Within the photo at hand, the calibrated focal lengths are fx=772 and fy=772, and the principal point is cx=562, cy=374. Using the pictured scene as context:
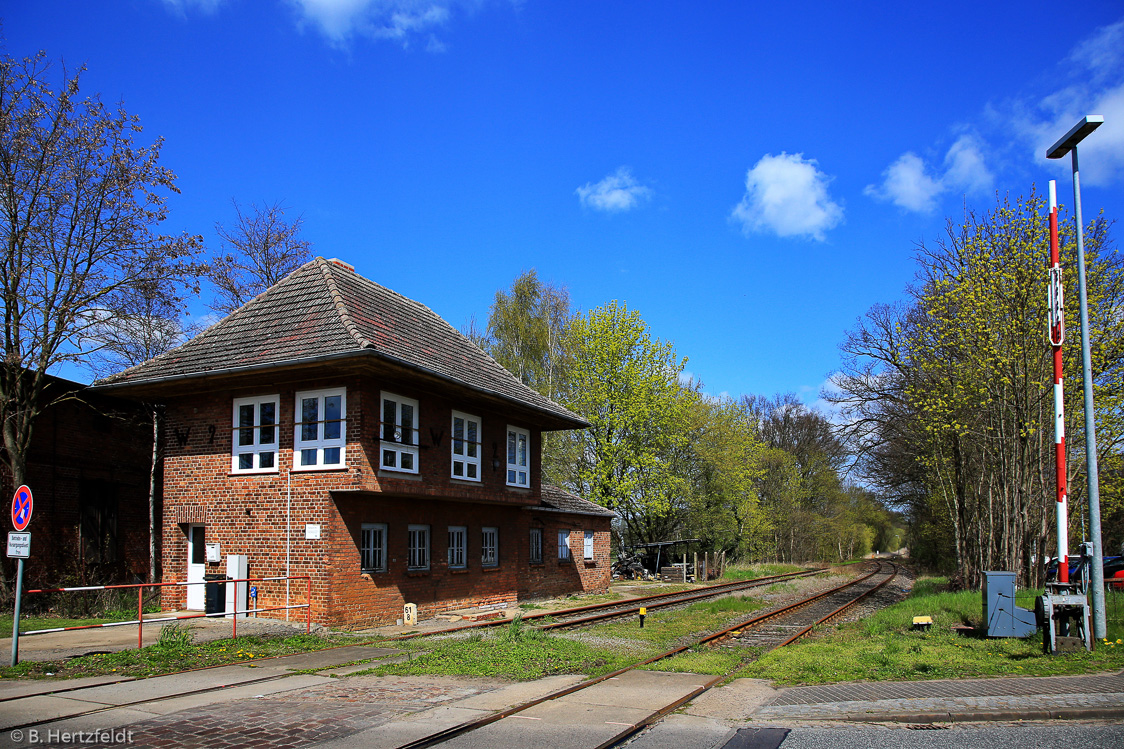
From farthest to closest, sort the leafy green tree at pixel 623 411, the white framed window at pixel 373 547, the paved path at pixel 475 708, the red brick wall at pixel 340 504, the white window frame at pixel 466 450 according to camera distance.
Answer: the leafy green tree at pixel 623 411 → the white window frame at pixel 466 450 → the white framed window at pixel 373 547 → the red brick wall at pixel 340 504 → the paved path at pixel 475 708

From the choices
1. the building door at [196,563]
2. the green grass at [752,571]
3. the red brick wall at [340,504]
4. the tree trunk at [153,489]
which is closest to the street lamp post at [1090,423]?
the red brick wall at [340,504]

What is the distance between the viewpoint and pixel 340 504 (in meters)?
15.8

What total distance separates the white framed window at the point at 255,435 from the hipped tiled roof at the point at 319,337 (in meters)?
1.10

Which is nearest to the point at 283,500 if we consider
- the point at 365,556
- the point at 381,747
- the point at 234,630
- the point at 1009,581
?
the point at 365,556

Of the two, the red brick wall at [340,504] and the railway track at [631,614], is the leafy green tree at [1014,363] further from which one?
the red brick wall at [340,504]

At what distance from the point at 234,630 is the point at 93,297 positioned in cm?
1112

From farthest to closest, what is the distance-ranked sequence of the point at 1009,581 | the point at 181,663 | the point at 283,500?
the point at 283,500, the point at 1009,581, the point at 181,663

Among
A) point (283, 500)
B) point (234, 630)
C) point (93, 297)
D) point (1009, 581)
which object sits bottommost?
point (234, 630)

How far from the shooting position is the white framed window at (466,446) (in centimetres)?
1903

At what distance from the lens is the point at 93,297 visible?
65.2 ft

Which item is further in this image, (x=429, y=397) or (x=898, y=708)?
(x=429, y=397)

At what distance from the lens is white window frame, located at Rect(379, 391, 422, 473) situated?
1630cm

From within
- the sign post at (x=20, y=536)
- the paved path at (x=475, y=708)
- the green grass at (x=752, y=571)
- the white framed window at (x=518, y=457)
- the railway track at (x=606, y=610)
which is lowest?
the green grass at (x=752, y=571)

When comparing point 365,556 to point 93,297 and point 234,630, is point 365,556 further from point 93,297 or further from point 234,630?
point 93,297
